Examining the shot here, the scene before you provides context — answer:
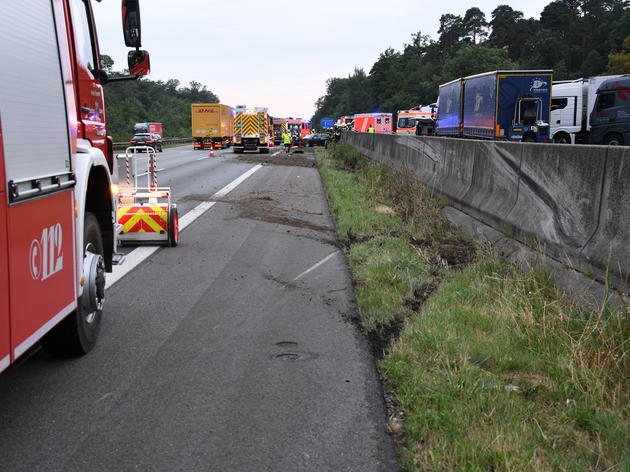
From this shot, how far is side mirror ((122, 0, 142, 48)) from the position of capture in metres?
5.22

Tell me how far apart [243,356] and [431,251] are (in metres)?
4.27

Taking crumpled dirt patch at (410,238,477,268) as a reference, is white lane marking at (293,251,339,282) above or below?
below

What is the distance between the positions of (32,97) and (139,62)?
1735mm

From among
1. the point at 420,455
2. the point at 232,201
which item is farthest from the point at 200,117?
the point at 420,455

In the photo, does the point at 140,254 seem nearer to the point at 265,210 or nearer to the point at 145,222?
the point at 145,222

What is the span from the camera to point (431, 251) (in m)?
8.75

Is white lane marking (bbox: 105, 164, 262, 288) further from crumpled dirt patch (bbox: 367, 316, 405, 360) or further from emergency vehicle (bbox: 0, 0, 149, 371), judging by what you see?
crumpled dirt patch (bbox: 367, 316, 405, 360)

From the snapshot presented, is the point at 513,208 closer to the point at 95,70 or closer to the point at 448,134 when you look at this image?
the point at 95,70

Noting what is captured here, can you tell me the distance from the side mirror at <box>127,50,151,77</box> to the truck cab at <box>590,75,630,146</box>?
2368 cm

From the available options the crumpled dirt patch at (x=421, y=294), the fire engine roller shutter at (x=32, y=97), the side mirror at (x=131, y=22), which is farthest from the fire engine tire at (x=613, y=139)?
the fire engine roller shutter at (x=32, y=97)

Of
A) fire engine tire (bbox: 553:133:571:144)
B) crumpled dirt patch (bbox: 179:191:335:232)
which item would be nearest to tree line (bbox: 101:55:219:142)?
fire engine tire (bbox: 553:133:571:144)

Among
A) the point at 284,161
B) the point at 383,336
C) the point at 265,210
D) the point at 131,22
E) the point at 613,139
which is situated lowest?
the point at 284,161

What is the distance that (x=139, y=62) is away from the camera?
541cm

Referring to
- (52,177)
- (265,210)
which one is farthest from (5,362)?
(265,210)
